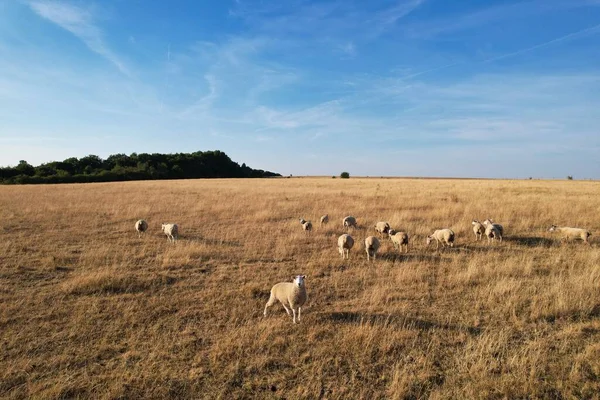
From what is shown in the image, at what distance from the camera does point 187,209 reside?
70.5 ft

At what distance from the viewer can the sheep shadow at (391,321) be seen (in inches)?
235

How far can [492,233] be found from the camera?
1234cm

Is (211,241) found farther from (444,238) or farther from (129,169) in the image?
(129,169)

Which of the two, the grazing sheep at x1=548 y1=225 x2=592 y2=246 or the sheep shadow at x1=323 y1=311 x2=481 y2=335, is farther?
the grazing sheep at x1=548 y1=225 x2=592 y2=246

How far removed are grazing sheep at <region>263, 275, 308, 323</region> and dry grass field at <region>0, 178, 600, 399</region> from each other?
13.0 inches

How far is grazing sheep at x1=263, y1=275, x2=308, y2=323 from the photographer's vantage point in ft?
20.2

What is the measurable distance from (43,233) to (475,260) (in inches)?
663

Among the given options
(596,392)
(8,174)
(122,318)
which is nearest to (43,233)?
(122,318)

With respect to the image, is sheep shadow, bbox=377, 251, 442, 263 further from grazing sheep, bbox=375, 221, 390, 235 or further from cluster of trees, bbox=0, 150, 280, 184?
cluster of trees, bbox=0, 150, 280, 184

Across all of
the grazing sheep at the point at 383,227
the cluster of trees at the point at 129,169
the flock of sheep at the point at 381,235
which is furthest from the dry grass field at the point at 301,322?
the cluster of trees at the point at 129,169

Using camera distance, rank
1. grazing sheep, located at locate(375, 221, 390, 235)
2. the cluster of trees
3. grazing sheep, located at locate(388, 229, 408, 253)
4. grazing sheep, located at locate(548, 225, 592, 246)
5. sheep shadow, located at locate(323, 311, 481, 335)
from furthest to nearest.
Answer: the cluster of trees, grazing sheep, located at locate(375, 221, 390, 235), grazing sheep, located at locate(548, 225, 592, 246), grazing sheep, located at locate(388, 229, 408, 253), sheep shadow, located at locate(323, 311, 481, 335)

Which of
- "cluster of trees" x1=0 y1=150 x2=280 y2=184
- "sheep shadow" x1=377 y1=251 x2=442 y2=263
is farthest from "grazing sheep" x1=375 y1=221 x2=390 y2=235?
"cluster of trees" x1=0 y1=150 x2=280 y2=184

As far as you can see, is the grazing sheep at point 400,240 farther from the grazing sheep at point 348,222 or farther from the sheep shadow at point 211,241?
the sheep shadow at point 211,241

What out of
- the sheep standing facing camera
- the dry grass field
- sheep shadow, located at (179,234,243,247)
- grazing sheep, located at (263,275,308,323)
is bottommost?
the dry grass field
